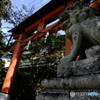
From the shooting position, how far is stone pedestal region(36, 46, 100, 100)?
2.12 feet

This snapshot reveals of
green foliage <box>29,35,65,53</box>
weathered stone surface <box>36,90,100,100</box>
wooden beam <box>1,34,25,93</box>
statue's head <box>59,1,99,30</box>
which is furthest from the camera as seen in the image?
green foliage <box>29,35,65,53</box>

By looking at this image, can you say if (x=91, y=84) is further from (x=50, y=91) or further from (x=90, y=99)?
(x=50, y=91)

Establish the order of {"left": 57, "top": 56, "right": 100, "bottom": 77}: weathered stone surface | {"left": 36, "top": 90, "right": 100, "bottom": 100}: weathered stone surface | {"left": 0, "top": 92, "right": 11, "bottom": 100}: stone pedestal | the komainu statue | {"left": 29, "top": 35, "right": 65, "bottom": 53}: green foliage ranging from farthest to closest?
1. {"left": 29, "top": 35, "right": 65, "bottom": 53}: green foliage
2. {"left": 0, "top": 92, "right": 11, "bottom": 100}: stone pedestal
3. the komainu statue
4. {"left": 57, "top": 56, "right": 100, "bottom": 77}: weathered stone surface
5. {"left": 36, "top": 90, "right": 100, "bottom": 100}: weathered stone surface

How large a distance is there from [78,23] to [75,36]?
0.19 meters

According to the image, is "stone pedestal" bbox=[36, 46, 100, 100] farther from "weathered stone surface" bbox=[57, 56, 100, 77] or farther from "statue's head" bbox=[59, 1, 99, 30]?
"statue's head" bbox=[59, 1, 99, 30]

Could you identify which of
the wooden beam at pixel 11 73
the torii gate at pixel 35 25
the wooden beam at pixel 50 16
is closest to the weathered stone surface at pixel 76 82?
the torii gate at pixel 35 25

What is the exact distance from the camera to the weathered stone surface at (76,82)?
2.10ft

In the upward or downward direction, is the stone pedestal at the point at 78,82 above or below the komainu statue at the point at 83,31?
below

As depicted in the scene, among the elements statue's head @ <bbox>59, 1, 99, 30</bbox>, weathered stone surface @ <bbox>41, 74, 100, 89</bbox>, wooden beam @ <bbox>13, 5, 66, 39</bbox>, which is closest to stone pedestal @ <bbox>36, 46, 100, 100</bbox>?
weathered stone surface @ <bbox>41, 74, 100, 89</bbox>

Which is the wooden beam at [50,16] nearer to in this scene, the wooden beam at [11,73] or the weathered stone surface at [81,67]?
the wooden beam at [11,73]

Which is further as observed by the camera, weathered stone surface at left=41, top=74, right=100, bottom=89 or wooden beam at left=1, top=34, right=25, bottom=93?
wooden beam at left=1, top=34, right=25, bottom=93

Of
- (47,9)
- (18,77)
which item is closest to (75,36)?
(47,9)

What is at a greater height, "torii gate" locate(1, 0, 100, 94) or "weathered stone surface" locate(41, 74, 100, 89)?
"torii gate" locate(1, 0, 100, 94)

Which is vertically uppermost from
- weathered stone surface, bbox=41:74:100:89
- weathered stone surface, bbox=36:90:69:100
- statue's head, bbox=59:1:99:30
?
statue's head, bbox=59:1:99:30
